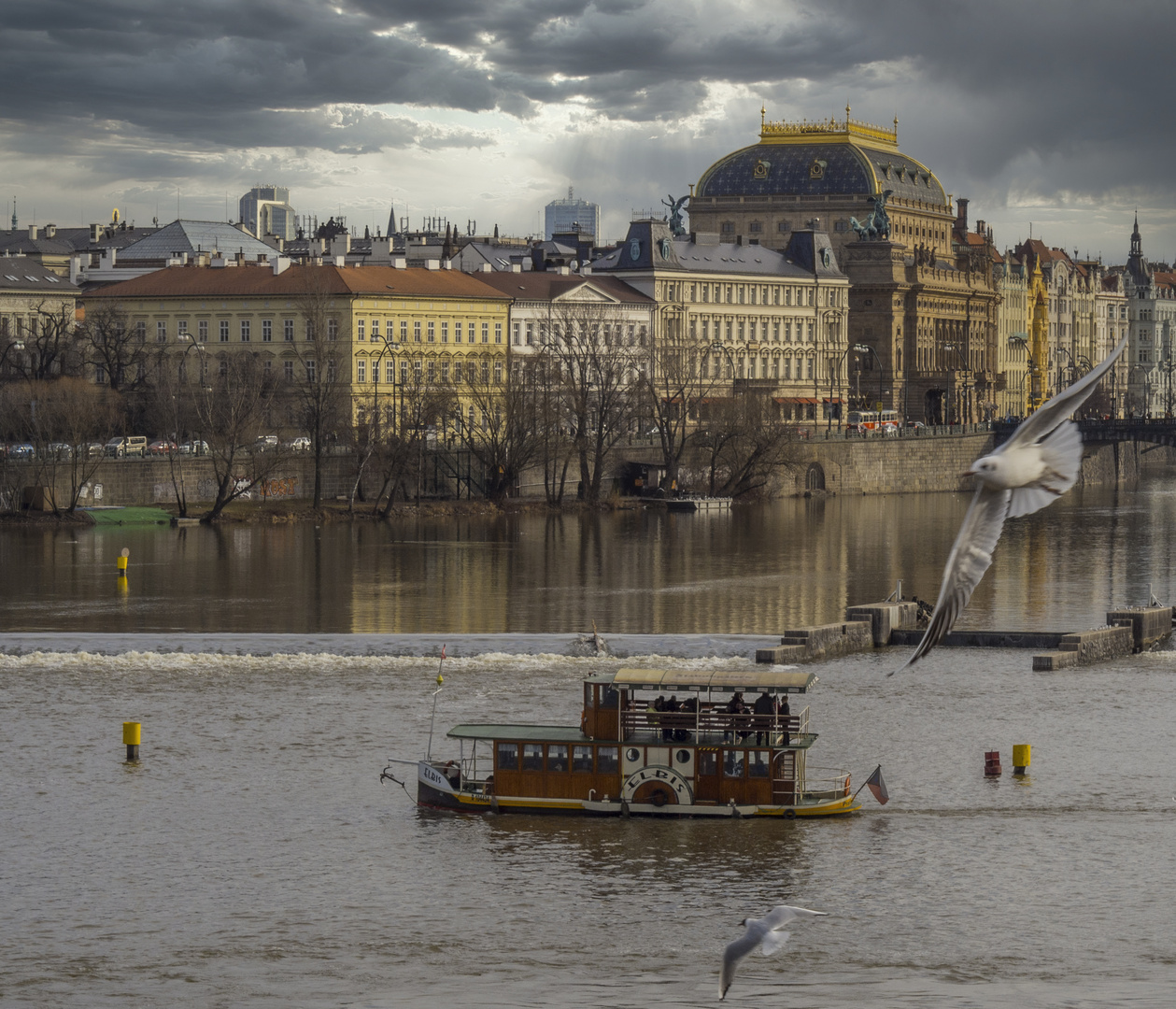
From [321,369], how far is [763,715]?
7062cm

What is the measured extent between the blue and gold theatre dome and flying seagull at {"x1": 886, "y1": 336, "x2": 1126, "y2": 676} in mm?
177757

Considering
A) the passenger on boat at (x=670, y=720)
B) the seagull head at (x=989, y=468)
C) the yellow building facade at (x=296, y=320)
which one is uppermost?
the yellow building facade at (x=296, y=320)

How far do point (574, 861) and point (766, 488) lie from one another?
87460 millimetres

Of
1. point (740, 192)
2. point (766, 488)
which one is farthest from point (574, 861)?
point (740, 192)

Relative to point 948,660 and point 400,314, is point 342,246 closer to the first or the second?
point 400,314

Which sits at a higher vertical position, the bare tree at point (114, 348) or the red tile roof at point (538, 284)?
the red tile roof at point (538, 284)

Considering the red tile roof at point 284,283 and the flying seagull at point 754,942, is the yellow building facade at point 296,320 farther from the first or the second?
the flying seagull at point 754,942

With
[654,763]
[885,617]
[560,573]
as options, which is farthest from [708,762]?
[560,573]

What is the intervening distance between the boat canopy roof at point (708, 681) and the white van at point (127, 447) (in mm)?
63643

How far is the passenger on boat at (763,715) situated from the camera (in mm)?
38000

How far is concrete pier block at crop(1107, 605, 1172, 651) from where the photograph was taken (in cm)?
5784

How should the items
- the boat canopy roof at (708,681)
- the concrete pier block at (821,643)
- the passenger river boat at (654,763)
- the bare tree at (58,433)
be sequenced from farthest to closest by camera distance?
the bare tree at (58,433)
the concrete pier block at (821,643)
the boat canopy roof at (708,681)
the passenger river boat at (654,763)

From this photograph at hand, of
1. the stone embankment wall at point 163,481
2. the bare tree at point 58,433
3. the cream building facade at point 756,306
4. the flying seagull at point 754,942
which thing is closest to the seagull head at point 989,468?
the flying seagull at point 754,942

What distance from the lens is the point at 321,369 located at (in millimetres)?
106000
